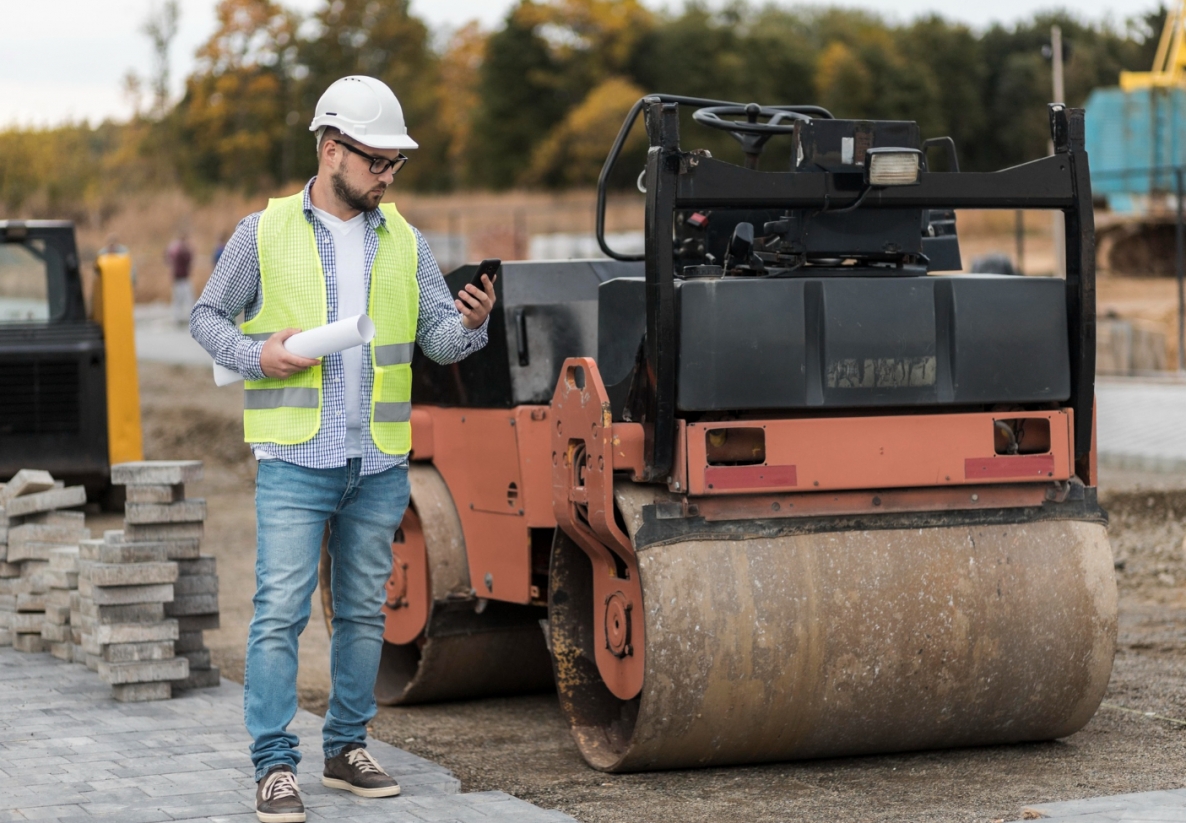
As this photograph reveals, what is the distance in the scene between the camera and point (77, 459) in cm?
1152

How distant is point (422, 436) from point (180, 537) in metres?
0.99

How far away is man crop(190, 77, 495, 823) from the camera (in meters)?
4.57

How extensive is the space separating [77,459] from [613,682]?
23.9 feet

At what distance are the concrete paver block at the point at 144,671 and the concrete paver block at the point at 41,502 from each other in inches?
52.7

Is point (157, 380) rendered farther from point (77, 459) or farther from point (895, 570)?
point (895, 570)

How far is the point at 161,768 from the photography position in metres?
Result: 5.02

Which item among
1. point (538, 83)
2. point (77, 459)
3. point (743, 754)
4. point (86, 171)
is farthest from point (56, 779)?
point (538, 83)

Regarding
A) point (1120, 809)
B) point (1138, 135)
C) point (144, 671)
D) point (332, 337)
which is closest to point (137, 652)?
point (144, 671)

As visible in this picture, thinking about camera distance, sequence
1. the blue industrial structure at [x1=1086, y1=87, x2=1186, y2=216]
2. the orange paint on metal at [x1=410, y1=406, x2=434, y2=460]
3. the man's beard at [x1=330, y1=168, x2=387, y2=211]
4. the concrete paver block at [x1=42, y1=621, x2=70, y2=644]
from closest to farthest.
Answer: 1. the man's beard at [x1=330, y1=168, x2=387, y2=211]
2. the orange paint on metal at [x1=410, y1=406, x2=434, y2=460]
3. the concrete paver block at [x1=42, y1=621, x2=70, y2=644]
4. the blue industrial structure at [x1=1086, y1=87, x2=1186, y2=216]

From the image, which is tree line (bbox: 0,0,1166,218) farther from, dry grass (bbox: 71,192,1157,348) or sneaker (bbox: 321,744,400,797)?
sneaker (bbox: 321,744,400,797)

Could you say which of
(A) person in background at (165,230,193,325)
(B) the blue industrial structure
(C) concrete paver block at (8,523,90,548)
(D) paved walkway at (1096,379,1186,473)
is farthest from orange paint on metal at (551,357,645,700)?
(A) person in background at (165,230,193,325)

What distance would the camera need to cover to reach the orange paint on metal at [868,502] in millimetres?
4973

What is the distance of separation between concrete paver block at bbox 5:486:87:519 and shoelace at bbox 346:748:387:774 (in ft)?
9.48

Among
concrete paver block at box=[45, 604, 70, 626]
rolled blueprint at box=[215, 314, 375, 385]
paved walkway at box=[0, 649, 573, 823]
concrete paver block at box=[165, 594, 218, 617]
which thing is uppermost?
rolled blueprint at box=[215, 314, 375, 385]
